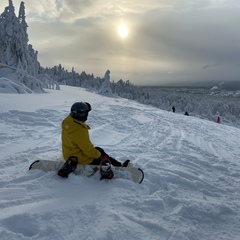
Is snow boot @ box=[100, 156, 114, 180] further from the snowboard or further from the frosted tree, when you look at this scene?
the frosted tree

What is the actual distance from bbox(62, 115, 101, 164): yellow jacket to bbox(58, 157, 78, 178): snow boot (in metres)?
0.14

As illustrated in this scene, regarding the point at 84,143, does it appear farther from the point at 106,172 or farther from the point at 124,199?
the point at 124,199

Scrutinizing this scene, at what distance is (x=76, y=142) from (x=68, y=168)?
0.43 metres

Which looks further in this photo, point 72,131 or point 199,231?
point 72,131

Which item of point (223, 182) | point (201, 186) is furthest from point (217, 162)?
point (201, 186)

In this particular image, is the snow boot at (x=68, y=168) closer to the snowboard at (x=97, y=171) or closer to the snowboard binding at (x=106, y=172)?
the snowboard at (x=97, y=171)

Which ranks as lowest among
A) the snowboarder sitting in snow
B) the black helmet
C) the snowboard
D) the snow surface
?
the snow surface

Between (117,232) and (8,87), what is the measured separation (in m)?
16.9

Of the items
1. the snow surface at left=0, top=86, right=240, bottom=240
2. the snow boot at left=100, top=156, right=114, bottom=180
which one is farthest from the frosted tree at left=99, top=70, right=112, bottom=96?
the snow boot at left=100, top=156, right=114, bottom=180

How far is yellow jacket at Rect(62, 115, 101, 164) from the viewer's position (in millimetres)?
4422

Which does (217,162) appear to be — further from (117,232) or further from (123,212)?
(117,232)

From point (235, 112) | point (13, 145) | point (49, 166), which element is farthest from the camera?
point (235, 112)

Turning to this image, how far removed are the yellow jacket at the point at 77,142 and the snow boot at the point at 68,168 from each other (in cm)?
14

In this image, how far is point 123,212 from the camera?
352 centimetres
